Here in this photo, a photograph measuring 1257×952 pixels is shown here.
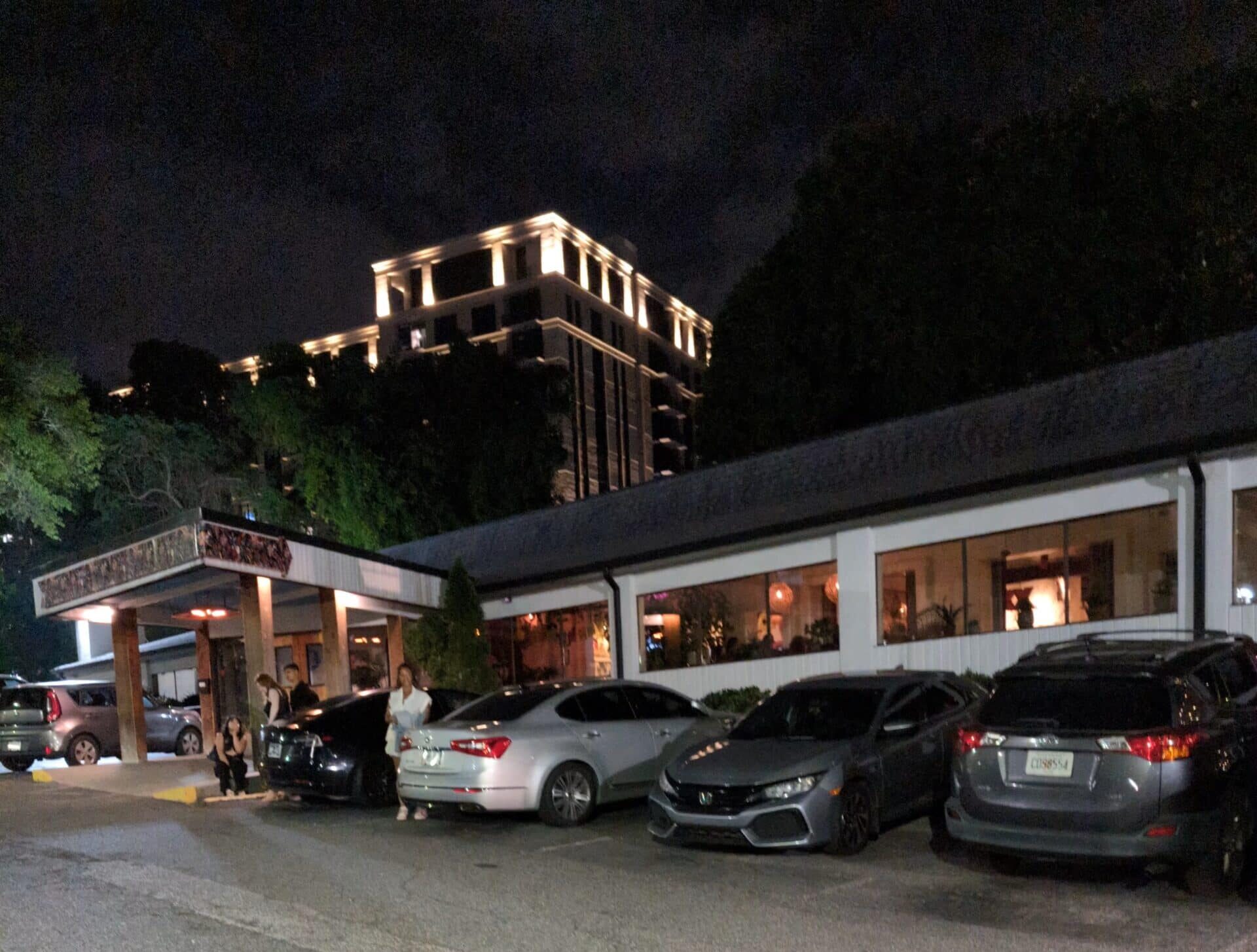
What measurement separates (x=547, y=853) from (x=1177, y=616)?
8495 mm

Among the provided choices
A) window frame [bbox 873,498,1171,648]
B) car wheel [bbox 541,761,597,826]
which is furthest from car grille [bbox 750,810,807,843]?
window frame [bbox 873,498,1171,648]

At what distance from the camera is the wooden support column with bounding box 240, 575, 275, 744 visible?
53.7 feet

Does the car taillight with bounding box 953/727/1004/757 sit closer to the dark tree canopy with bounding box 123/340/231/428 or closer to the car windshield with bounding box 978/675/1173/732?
the car windshield with bounding box 978/675/1173/732

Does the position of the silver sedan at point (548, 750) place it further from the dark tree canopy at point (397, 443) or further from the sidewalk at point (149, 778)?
the dark tree canopy at point (397, 443)

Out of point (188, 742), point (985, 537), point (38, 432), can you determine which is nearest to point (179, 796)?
point (188, 742)

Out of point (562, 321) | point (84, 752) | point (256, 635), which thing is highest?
point (562, 321)

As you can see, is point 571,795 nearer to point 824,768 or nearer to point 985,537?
point 824,768

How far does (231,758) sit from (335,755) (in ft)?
7.99

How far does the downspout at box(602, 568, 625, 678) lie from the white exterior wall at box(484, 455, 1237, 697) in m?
0.10

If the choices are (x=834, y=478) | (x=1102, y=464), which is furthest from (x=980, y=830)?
(x=834, y=478)

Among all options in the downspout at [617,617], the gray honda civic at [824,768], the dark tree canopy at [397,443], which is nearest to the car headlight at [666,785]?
the gray honda civic at [824,768]

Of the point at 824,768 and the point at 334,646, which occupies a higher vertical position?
the point at 824,768

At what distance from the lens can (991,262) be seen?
1083 inches

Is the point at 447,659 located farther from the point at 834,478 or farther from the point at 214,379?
the point at 214,379
